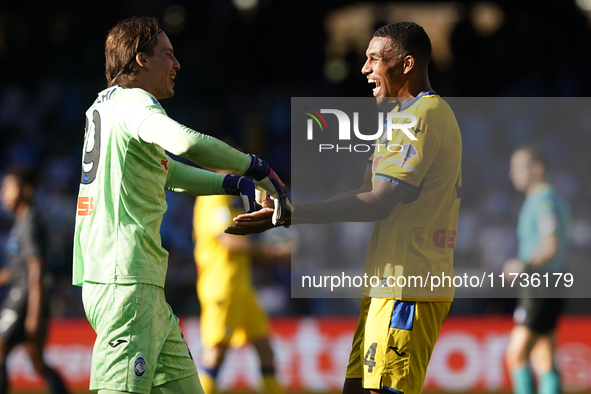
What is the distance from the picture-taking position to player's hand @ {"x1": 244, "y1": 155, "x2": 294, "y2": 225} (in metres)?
3.19

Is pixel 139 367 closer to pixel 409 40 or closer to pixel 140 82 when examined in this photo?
pixel 140 82

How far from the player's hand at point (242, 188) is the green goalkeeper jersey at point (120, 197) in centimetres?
45

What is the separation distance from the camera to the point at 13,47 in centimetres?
1533

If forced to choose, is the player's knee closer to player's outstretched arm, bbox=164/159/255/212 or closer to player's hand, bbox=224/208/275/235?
player's outstretched arm, bbox=164/159/255/212

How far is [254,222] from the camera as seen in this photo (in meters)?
3.67

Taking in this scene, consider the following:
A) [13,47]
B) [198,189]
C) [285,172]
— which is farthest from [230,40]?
[198,189]

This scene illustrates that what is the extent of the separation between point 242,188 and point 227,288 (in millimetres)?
3855

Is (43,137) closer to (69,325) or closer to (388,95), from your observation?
(69,325)

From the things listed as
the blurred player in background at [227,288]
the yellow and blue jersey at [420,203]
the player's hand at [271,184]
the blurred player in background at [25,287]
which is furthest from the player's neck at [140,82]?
the blurred player in background at [25,287]

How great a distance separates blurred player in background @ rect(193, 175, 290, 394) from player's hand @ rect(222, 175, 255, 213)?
3444 mm

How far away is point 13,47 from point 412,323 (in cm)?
1417

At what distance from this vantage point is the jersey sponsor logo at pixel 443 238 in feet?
11.5

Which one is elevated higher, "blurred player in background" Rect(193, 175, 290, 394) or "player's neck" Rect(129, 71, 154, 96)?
"player's neck" Rect(129, 71, 154, 96)

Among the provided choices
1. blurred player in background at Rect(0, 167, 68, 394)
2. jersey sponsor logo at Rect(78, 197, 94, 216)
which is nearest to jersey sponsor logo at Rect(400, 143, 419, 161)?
jersey sponsor logo at Rect(78, 197, 94, 216)
